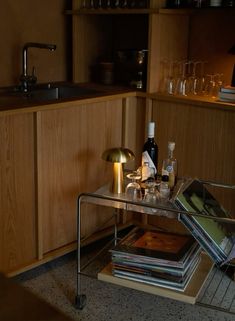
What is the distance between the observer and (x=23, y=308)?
87 cm

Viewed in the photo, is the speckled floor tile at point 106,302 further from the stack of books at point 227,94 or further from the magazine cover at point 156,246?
the stack of books at point 227,94

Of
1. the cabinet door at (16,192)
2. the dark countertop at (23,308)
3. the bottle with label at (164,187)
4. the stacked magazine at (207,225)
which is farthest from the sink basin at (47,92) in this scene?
the dark countertop at (23,308)

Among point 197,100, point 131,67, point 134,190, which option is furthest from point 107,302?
point 131,67

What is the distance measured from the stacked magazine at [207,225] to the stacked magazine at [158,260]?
0.12m

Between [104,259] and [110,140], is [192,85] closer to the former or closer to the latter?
[110,140]

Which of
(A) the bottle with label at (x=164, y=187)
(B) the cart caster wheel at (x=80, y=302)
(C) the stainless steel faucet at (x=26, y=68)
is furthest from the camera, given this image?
(C) the stainless steel faucet at (x=26, y=68)

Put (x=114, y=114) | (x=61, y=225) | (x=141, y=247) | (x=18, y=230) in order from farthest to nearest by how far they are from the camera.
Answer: (x=114, y=114), (x=61, y=225), (x=18, y=230), (x=141, y=247)

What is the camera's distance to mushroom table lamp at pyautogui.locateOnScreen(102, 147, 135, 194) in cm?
197

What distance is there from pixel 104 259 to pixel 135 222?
0.33 metres

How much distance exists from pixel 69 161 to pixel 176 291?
→ 2.51 ft

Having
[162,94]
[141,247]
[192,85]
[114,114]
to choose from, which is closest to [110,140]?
[114,114]

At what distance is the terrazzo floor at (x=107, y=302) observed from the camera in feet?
6.63

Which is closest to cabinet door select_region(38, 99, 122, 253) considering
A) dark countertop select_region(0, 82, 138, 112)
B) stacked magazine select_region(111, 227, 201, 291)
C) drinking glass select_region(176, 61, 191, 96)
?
dark countertop select_region(0, 82, 138, 112)

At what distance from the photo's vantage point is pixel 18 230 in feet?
7.08
